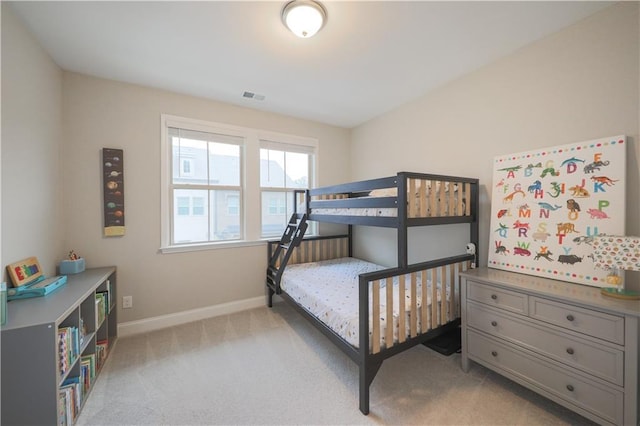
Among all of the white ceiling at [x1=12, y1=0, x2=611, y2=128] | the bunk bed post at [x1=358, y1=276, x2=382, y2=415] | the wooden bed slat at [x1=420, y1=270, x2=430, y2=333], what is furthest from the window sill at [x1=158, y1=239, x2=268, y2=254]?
the wooden bed slat at [x1=420, y1=270, x2=430, y2=333]

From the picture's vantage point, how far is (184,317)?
2.79m

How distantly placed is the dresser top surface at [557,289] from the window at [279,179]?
2170 millimetres

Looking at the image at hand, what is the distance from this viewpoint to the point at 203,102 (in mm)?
2887

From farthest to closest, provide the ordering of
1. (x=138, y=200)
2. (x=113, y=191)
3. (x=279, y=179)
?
(x=279, y=179) < (x=138, y=200) < (x=113, y=191)

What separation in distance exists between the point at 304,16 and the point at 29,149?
85.2 inches

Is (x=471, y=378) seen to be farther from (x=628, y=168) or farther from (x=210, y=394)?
(x=210, y=394)

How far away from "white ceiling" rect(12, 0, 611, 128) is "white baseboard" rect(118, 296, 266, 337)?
2.48 metres

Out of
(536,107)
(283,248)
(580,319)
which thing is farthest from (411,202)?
(283,248)

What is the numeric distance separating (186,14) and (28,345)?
2.11 metres

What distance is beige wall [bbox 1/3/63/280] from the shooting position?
5.13 feet

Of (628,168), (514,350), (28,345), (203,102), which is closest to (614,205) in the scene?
(628,168)

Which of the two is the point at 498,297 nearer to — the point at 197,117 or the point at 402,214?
the point at 402,214

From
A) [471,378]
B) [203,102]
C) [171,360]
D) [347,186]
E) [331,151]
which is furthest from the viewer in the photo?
[331,151]

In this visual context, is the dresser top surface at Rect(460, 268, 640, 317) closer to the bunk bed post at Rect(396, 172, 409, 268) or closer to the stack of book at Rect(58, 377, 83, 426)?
the bunk bed post at Rect(396, 172, 409, 268)
